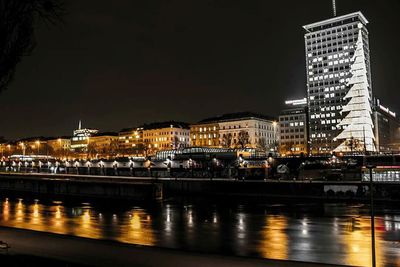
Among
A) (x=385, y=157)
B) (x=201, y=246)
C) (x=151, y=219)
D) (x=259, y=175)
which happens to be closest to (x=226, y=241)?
(x=201, y=246)

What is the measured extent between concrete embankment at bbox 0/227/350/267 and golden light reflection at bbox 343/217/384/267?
17.1 ft

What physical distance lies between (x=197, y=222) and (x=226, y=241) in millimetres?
9750

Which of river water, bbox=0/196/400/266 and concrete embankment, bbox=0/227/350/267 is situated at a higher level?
concrete embankment, bbox=0/227/350/267

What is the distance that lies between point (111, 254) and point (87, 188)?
5063cm

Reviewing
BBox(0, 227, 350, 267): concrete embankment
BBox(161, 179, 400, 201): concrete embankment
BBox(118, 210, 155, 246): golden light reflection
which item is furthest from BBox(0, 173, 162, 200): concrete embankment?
BBox(0, 227, 350, 267): concrete embankment

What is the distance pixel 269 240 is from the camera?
2438 centimetres

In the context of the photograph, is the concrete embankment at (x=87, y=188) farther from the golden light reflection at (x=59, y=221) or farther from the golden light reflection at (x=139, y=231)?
the golden light reflection at (x=139, y=231)

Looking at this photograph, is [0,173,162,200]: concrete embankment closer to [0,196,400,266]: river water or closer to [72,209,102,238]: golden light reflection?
[0,196,400,266]: river water

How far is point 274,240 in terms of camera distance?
79.8ft

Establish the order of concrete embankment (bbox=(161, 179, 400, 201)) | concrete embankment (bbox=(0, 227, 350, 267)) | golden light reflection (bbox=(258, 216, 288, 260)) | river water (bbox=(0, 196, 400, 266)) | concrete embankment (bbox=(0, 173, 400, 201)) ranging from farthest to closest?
1. concrete embankment (bbox=(0, 173, 400, 201))
2. concrete embankment (bbox=(161, 179, 400, 201))
3. river water (bbox=(0, 196, 400, 266))
4. golden light reflection (bbox=(258, 216, 288, 260))
5. concrete embankment (bbox=(0, 227, 350, 267))

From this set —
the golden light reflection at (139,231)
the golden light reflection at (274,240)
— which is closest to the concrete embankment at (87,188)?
the golden light reflection at (139,231)

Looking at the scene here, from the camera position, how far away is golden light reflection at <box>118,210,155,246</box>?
2422cm

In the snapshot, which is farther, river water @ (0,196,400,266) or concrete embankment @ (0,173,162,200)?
concrete embankment @ (0,173,162,200)

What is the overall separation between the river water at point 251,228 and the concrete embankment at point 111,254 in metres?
5.01
